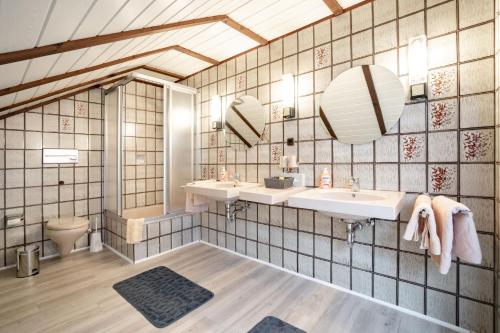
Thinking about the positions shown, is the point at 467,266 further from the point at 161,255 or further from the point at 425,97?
the point at 161,255

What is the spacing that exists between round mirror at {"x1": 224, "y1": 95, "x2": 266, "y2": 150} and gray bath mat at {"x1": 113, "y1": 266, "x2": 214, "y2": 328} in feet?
4.91

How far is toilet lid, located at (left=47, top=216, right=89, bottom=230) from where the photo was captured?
247 cm

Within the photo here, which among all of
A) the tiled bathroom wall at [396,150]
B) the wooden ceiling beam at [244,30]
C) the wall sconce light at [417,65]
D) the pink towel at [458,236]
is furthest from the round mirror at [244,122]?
the pink towel at [458,236]

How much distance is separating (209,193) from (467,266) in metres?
1.96

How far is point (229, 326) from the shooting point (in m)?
1.61

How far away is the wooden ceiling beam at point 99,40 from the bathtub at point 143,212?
7.22 ft

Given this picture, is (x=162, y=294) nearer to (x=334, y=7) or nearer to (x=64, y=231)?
(x=64, y=231)

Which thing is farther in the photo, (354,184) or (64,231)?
(64,231)

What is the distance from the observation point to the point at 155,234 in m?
2.74

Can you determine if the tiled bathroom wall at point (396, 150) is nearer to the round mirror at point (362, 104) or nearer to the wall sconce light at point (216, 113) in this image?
the round mirror at point (362, 104)

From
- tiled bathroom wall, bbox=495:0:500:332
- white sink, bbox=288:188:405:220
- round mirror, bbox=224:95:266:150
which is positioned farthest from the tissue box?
tiled bathroom wall, bbox=495:0:500:332

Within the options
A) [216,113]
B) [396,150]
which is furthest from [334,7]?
[216,113]

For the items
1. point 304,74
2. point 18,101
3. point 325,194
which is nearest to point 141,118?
point 18,101

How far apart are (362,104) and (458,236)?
108 cm
